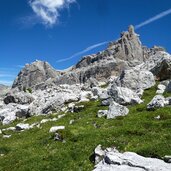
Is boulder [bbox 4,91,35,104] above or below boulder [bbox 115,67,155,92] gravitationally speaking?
below

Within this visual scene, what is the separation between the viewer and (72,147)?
80.3 feet

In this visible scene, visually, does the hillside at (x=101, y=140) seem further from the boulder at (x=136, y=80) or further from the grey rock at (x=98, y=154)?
the boulder at (x=136, y=80)

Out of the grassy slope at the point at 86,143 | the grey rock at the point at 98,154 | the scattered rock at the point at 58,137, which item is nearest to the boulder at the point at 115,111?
the grassy slope at the point at 86,143

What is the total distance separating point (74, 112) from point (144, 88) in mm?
14574

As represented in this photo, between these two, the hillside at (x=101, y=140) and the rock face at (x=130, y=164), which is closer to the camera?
the rock face at (x=130, y=164)

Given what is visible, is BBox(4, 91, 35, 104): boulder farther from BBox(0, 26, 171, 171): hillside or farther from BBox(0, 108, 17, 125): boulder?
BBox(0, 26, 171, 171): hillside

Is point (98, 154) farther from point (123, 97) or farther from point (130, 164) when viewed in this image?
point (123, 97)

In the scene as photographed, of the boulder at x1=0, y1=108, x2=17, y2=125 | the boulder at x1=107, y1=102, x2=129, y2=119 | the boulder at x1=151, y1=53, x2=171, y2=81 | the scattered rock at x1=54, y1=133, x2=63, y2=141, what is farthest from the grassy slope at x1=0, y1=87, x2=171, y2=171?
the boulder at x1=151, y1=53, x2=171, y2=81

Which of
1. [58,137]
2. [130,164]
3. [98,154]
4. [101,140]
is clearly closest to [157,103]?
[101,140]

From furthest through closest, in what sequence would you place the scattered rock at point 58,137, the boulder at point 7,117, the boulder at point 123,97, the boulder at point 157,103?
the boulder at point 7,117, the boulder at point 123,97, the boulder at point 157,103, the scattered rock at point 58,137

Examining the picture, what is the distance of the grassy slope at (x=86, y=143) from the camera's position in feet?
72.2

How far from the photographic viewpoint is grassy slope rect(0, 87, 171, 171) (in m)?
22.0

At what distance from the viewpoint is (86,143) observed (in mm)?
24906

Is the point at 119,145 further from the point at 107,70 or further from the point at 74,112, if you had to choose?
the point at 107,70
